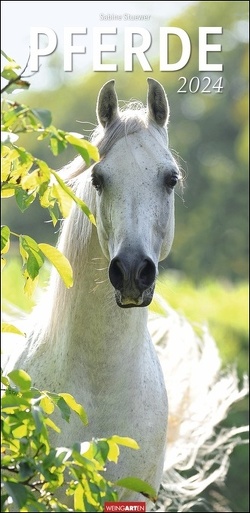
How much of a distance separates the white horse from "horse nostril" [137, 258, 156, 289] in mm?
202

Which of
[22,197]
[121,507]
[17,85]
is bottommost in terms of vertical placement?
[121,507]

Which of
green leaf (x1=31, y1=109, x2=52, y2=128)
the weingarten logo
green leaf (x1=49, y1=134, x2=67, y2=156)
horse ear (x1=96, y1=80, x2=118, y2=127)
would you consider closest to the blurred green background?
horse ear (x1=96, y1=80, x2=118, y2=127)

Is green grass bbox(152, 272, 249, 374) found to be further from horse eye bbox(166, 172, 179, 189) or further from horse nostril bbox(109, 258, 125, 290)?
horse nostril bbox(109, 258, 125, 290)

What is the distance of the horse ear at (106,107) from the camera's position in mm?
4574

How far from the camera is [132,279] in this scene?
4023 millimetres

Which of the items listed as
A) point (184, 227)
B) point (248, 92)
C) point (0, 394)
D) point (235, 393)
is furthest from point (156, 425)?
point (248, 92)

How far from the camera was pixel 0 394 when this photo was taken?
3.42 meters

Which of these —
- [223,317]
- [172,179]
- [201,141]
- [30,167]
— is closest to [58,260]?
[30,167]

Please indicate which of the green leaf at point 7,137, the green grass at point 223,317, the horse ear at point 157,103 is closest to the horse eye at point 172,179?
the horse ear at point 157,103

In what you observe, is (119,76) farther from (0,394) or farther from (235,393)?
(0,394)

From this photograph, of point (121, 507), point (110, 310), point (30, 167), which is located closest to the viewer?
point (30, 167)

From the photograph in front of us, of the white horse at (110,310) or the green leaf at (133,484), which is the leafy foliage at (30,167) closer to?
the white horse at (110,310)

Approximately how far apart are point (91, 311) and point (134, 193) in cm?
58

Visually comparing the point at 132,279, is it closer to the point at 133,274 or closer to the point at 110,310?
the point at 133,274
